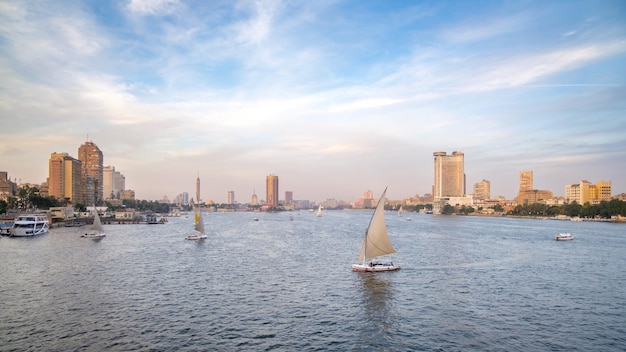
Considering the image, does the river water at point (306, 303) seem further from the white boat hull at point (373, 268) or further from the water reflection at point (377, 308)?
the white boat hull at point (373, 268)

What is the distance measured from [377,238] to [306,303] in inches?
722

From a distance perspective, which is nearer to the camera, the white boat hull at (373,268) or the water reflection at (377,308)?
the water reflection at (377,308)

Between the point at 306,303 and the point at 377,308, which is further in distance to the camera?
the point at 306,303

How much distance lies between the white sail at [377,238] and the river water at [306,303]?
9.94 ft

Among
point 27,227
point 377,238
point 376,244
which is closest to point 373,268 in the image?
point 376,244

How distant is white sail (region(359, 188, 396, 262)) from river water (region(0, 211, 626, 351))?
3.03m

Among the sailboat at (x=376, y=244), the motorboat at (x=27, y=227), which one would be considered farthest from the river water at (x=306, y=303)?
the motorboat at (x=27, y=227)

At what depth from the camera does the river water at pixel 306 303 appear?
3028cm

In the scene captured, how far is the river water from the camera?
30.3 metres

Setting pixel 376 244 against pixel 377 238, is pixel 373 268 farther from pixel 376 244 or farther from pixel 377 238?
pixel 377 238

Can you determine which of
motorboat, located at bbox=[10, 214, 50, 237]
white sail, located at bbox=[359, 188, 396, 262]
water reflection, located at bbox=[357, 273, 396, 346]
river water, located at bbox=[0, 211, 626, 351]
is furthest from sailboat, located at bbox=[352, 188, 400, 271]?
motorboat, located at bbox=[10, 214, 50, 237]

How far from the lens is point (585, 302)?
41312mm

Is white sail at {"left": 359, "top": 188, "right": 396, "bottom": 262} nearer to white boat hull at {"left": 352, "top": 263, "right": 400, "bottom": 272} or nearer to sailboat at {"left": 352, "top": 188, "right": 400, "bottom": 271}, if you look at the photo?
sailboat at {"left": 352, "top": 188, "right": 400, "bottom": 271}

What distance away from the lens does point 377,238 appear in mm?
55469
